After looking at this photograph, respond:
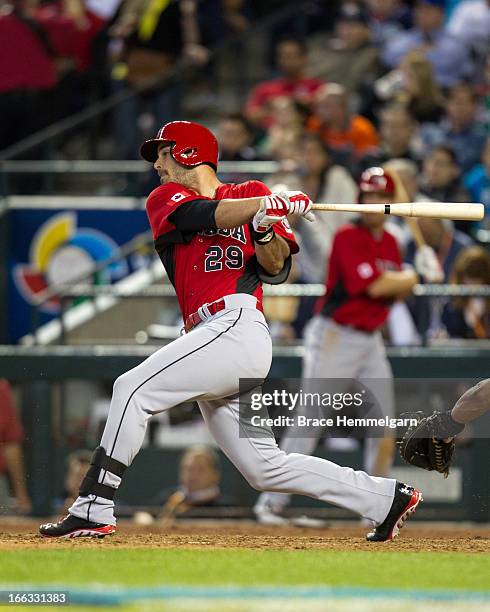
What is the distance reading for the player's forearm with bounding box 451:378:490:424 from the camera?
6930 mm

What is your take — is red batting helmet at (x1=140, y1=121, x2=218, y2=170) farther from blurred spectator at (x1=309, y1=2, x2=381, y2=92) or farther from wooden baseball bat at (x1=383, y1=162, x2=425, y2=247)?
blurred spectator at (x1=309, y1=2, x2=381, y2=92)

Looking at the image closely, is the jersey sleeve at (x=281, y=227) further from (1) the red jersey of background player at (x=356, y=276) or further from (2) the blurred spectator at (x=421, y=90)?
(2) the blurred spectator at (x=421, y=90)

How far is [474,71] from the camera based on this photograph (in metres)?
12.3

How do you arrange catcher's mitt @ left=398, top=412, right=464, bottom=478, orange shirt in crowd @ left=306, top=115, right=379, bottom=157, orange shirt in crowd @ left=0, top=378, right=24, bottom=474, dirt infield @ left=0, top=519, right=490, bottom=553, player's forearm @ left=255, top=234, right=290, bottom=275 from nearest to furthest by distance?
player's forearm @ left=255, top=234, right=290, bottom=275 < dirt infield @ left=0, top=519, right=490, bottom=553 < catcher's mitt @ left=398, top=412, right=464, bottom=478 < orange shirt in crowd @ left=0, top=378, right=24, bottom=474 < orange shirt in crowd @ left=306, top=115, right=379, bottom=157

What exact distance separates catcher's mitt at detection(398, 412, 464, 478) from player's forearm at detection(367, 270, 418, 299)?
1692mm

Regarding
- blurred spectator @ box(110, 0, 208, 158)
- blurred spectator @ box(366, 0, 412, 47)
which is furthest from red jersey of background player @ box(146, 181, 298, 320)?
blurred spectator @ box(366, 0, 412, 47)

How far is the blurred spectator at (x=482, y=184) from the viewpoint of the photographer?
10.5m

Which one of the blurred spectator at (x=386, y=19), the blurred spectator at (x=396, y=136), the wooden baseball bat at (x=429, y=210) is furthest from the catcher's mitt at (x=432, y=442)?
the blurred spectator at (x=386, y=19)

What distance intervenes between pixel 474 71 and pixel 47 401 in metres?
4.90

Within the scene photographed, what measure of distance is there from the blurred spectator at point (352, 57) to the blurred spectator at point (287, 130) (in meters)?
1.24

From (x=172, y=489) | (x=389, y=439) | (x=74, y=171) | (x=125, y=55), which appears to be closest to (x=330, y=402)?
(x=389, y=439)

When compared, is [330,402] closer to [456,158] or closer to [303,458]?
[303,458]

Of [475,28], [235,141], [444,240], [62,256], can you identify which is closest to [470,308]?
[444,240]

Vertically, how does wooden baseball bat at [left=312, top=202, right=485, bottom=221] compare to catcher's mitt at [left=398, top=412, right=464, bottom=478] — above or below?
above
